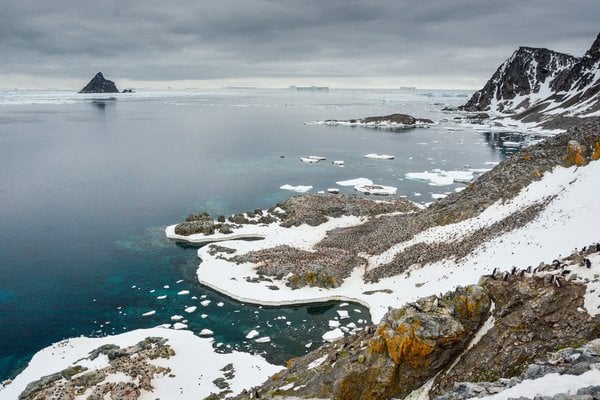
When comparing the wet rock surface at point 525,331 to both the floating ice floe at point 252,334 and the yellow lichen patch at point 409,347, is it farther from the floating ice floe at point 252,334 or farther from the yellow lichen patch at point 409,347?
the floating ice floe at point 252,334

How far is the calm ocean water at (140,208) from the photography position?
38062 millimetres

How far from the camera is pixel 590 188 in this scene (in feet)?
124

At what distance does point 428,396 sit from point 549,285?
27.5ft

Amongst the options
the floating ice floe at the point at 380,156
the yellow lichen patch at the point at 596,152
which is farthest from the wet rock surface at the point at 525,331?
the floating ice floe at the point at 380,156

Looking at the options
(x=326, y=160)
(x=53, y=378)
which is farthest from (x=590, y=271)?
(x=326, y=160)

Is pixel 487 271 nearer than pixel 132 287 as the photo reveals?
Yes

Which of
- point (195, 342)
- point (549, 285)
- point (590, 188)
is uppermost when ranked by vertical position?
point (590, 188)

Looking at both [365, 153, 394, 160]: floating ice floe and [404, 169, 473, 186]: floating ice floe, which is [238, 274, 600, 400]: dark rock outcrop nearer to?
[404, 169, 473, 186]: floating ice floe

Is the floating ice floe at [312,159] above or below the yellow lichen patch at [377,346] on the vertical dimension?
above

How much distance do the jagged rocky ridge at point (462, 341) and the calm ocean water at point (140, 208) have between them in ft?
39.3

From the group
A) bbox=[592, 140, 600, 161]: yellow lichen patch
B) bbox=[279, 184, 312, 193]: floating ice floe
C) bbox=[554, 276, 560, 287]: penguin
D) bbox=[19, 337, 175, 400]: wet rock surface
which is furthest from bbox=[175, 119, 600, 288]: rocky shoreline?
bbox=[554, 276, 560, 287]: penguin

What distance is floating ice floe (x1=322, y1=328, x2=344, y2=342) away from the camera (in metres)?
35.0

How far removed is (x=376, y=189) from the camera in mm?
83188

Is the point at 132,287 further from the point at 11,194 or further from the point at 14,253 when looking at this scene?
the point at 11,194
